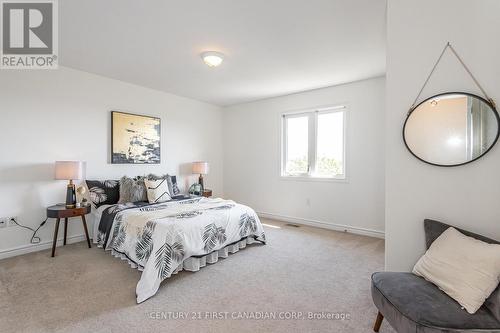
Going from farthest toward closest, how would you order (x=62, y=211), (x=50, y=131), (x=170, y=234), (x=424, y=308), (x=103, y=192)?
1. (x=103, y=192)
2. (x=50, y=131)
3. (x=62, y=211)
4. (x=170, y=234)
5. (x=424, y=308)

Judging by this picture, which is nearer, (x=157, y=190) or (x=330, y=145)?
(x=157, y=190)

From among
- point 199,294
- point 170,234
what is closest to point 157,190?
point 170,234

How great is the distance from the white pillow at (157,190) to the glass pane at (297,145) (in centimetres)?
240

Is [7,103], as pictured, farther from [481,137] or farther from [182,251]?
[481,137]

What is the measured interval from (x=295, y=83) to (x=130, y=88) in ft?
9.31

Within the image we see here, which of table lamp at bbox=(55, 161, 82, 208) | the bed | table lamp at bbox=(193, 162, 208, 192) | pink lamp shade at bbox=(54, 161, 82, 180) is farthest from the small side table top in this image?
table lamp at bbox=(193, 162, 208, 192)

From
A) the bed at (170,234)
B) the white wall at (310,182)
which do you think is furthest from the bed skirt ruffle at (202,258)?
the white wall at (310,182)

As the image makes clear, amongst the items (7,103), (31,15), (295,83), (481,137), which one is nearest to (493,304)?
(481,137)

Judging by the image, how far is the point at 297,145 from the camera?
4863 mm

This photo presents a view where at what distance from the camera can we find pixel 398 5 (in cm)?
192

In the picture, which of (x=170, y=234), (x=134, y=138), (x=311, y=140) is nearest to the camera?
(x=170, y=234)

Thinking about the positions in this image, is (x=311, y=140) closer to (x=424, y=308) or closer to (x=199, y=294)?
(x=199, y=294)

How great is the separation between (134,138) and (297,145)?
3.02 metres

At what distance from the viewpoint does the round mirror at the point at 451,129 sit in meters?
1.63
